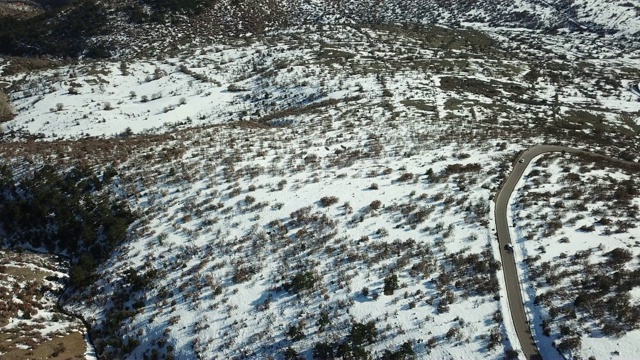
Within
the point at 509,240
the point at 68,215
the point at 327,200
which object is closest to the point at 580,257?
the point at 509,240

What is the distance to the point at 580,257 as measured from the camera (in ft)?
75.7

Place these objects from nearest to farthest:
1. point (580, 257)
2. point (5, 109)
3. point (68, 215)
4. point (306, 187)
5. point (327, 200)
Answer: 1. point (580, 257)
2. point (327, 200)
3. point (68, 215)
4. point (306, 187)
5. point (5, 109)

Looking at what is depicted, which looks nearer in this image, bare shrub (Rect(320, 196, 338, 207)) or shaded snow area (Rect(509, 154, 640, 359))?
shaded snow area (Rect(509, 154, 640, 359))

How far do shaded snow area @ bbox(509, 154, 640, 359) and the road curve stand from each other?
423 mm

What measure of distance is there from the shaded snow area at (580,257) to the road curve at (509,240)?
1.39 ft

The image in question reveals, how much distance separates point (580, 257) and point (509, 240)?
3.67 meters

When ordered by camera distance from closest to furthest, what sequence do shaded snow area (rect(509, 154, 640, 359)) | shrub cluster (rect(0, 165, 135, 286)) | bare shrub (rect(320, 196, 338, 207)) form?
shaded snow area (rect(509, 154, 640, 359)) → shrub cluster (rect(0, 165, 135, 286)) → bare shrub (rect(320, 196, 338, 207))

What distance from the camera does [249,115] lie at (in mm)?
51719

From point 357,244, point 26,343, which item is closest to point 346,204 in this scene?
point 357,244

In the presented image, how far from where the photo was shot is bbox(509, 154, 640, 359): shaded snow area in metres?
18.6

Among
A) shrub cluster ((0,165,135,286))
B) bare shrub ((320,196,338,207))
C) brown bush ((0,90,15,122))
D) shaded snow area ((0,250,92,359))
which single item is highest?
bare shrub ((320,196,338,207))

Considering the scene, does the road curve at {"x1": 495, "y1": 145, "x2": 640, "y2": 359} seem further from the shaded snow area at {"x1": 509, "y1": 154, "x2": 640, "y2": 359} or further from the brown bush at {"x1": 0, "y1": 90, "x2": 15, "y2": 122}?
the brown bush at {"x1": 0, "y1": 90, "x2": 15, "y2": 122}

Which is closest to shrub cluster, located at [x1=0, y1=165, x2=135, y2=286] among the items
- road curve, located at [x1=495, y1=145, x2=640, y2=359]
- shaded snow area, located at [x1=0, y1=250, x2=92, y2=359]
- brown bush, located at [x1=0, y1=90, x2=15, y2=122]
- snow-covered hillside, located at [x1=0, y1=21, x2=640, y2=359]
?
snow-covered hillside, located at [x1=0, y1=21, x2=640, y2=359]

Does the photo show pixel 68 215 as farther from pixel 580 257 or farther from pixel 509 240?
pixel 580 257
